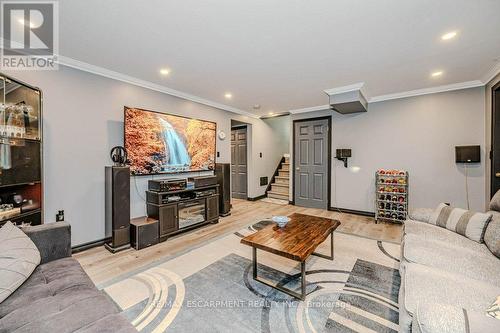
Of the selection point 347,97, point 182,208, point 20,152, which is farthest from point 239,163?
point 20,152

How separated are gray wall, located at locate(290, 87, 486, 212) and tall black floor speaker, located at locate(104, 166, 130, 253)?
14.3 feet

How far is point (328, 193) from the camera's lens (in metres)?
5.27

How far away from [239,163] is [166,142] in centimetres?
306

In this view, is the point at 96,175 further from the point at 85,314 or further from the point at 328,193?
the point at 328,193

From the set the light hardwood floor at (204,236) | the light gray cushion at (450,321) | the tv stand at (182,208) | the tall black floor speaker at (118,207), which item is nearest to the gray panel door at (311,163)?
the light hardwood floor at (204,236)

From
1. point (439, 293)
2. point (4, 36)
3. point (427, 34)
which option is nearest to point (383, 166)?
point (427, 34)

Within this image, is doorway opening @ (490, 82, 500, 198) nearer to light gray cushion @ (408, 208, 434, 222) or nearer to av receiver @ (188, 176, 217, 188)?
light gray cushion @ (408, 208, 434, 222)

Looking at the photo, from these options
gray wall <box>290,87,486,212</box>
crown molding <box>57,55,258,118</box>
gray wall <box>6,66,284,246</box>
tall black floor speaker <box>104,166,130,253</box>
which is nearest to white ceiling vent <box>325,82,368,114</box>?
gray wall <box>290,87,486,212</box>

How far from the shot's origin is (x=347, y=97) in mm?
3932

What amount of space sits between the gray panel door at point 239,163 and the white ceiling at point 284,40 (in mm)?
2806

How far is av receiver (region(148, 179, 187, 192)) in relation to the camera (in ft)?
11.1

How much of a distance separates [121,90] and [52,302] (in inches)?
117

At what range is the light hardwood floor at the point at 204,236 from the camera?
2527mm

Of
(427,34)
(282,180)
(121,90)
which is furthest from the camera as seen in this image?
(282,180)
